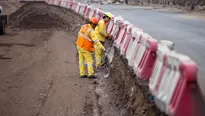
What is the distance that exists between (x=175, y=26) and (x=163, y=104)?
14.2 m

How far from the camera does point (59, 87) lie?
9719mm

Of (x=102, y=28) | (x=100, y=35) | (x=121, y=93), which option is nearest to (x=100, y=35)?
(x=100, y=35)

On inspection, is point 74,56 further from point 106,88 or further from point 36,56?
point 106,88

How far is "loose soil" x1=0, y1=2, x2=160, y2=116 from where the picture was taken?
7.80m

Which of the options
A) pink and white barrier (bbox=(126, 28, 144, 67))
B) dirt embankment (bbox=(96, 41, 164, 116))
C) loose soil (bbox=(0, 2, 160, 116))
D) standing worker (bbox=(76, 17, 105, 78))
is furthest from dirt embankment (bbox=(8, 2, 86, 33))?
pink and white barrier (bbox=(126, 28, 144, 67))

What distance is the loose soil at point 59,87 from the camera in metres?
7.80

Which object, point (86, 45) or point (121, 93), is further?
point (86, 45)

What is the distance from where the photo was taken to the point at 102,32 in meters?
12.0

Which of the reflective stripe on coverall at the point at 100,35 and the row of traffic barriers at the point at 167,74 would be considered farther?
the reflective stripe on coverall at the point at 100,35

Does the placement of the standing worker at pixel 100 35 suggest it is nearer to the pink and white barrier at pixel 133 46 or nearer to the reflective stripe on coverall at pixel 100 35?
the reflective stripe on coverall at pixel 100 35

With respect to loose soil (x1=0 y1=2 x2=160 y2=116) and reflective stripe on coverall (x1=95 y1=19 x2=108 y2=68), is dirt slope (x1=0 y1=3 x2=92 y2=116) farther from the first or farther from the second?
reflective stripe on coverall (x1=95 y1=19 x2=108 y2=68)

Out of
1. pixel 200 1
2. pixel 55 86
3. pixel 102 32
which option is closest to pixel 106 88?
pixel 55 86

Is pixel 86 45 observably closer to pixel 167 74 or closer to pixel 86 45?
pixel 86 45

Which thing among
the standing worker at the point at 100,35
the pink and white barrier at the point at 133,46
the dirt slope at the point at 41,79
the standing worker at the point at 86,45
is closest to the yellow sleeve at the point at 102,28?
the standing worker at the point at 100,35
